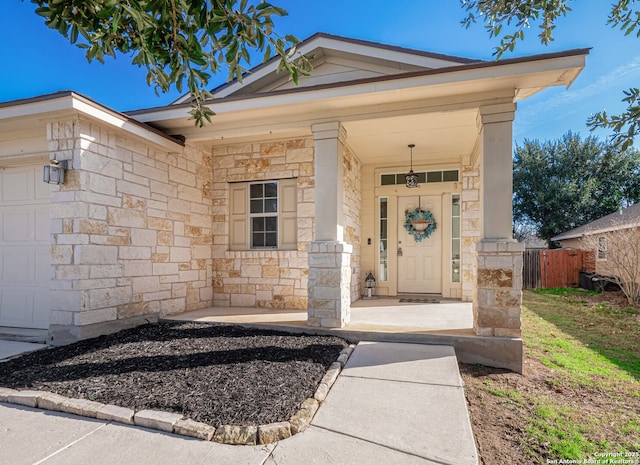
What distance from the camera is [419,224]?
680 cm

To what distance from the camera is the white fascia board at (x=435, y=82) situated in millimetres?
3418

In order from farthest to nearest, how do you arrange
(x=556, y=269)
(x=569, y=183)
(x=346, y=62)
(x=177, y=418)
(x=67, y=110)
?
(x=569, y=183) → (x=556, y=269) → (x=346, y=62) → (x=67, y=110) → (x=177, y=418)

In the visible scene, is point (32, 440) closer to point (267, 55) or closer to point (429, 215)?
point (267, 55)

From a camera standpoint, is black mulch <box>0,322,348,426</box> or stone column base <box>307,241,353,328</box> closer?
black mulch <box>0,322,348,426</box>

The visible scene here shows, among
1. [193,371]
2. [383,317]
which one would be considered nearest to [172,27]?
[193,371]

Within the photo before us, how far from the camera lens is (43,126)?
14.3 ft

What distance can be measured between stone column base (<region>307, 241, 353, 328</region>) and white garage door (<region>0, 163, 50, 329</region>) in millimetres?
3518

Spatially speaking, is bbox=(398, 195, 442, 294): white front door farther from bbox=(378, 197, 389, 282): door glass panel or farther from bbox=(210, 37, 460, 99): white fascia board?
bbox=(210, 37, 460, 99): white fascia board

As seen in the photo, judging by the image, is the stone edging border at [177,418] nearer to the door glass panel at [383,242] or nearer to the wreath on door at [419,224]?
the door glass panel at [383,242]

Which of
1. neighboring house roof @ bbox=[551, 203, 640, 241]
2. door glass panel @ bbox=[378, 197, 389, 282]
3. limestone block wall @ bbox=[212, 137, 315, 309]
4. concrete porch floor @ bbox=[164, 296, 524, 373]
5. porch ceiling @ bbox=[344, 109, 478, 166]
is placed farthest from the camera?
Answer: neighboring house roof @ bbox=[551, 203, 640, 241]

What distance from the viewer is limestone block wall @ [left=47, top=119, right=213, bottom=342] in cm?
394

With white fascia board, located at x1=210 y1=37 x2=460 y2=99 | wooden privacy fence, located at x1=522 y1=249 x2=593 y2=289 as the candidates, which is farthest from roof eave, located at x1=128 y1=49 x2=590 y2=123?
wooden privacy fence, located at x1=522 y1=249 x2=593 y2=289

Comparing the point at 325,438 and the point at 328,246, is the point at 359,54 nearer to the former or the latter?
the point at 328,246

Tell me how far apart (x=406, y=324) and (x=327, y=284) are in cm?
118
